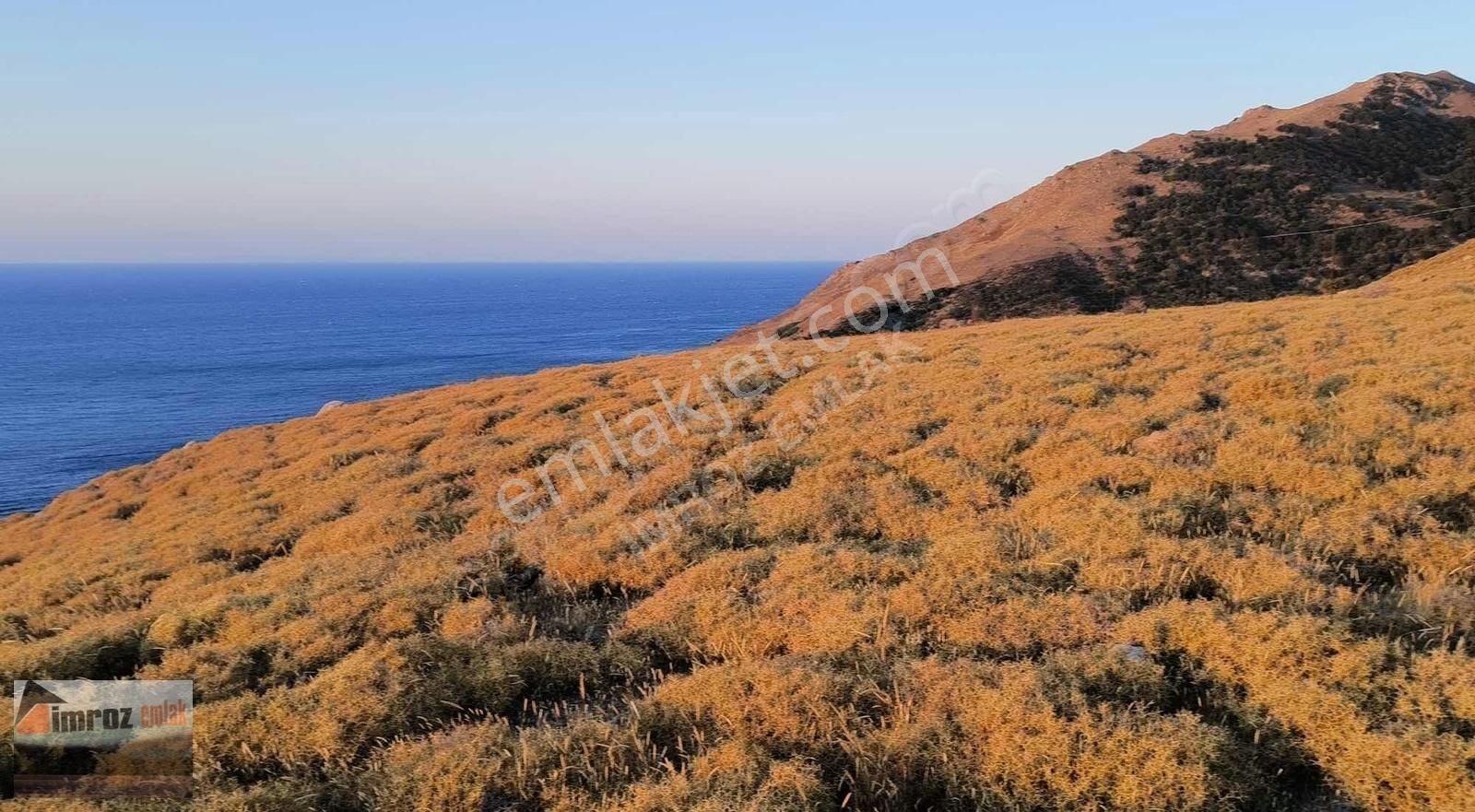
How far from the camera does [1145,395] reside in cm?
1343

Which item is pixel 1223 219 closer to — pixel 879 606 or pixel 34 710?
pixel 879 606

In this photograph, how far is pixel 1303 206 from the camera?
6444 centimetres

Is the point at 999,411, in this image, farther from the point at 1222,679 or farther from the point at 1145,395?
the point at 1222,679

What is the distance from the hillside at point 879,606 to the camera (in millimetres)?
5188

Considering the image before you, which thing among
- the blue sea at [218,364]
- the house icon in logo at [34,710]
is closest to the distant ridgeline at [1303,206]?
the house icon in logo at [34,710]

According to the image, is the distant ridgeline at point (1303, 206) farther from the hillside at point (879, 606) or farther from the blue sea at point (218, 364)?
the blue sea at point (218, 364)

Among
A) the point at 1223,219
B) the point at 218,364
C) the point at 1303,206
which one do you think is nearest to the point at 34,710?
the point at 1223,219

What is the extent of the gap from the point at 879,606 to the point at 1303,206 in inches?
3001

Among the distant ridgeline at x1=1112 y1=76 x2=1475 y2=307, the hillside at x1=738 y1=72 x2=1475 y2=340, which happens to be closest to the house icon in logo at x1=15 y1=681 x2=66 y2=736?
the hillside at x1=738 y1=72 x2=1475 y2=340

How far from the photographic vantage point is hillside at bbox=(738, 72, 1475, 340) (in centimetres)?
5569

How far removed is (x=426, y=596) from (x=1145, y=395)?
39.5 feet

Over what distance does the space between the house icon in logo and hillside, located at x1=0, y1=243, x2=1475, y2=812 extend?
870 mm

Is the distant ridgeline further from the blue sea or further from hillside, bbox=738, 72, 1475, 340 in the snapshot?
the blue sea

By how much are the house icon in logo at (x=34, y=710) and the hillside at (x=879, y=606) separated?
87 cm
